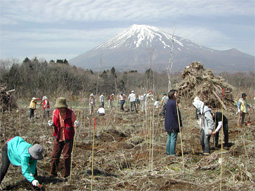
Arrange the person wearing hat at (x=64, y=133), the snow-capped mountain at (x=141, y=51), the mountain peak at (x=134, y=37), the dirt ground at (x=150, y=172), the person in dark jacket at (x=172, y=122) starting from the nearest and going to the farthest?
the dirt ground at (x=150, y=172) → the person wearing hat at (x=64, y=133) → the person in dark jacket at (x=172, y=122) → the snow-capped mountain at (x=141, y=51) → the mountain peak at (x=134, y=37)

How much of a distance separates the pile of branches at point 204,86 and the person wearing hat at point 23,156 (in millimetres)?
11279

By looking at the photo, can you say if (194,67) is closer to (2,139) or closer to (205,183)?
(2,139)

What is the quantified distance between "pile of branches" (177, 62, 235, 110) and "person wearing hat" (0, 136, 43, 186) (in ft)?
37.0

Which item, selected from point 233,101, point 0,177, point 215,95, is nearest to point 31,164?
point 0,177

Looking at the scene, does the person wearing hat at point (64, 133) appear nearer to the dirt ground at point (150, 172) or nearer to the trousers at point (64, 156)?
the trousers at point (64, 156)

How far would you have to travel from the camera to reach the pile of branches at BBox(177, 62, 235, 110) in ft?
46.0

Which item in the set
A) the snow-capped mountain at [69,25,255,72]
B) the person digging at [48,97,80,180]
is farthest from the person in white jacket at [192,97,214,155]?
the snow-capped mountain at [69,25,255,72]

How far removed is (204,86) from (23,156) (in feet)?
38.9

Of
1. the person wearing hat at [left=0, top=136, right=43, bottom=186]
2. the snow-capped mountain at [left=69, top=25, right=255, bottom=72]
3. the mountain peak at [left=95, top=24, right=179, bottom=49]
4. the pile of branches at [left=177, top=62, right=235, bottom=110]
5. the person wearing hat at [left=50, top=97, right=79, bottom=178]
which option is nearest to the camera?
the person wearing hat at [left=0, top=136, right=43, bottom=186]

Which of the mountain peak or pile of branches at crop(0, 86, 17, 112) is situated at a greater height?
the mountain peak

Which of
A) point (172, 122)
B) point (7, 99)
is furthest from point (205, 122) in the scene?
point (7, 99)

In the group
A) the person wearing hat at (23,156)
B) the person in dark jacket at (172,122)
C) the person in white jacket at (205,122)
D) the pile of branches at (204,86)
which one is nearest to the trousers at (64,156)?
the person wearing hat at (23,156)

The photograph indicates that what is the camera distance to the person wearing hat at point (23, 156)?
11.7 feet

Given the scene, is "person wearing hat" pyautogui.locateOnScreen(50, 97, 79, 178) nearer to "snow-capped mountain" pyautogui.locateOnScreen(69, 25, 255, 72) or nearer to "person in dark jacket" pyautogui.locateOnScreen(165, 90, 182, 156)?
"person in dark jacket" pyautogui.locateOnScreen(165, 90, 182, 156)
